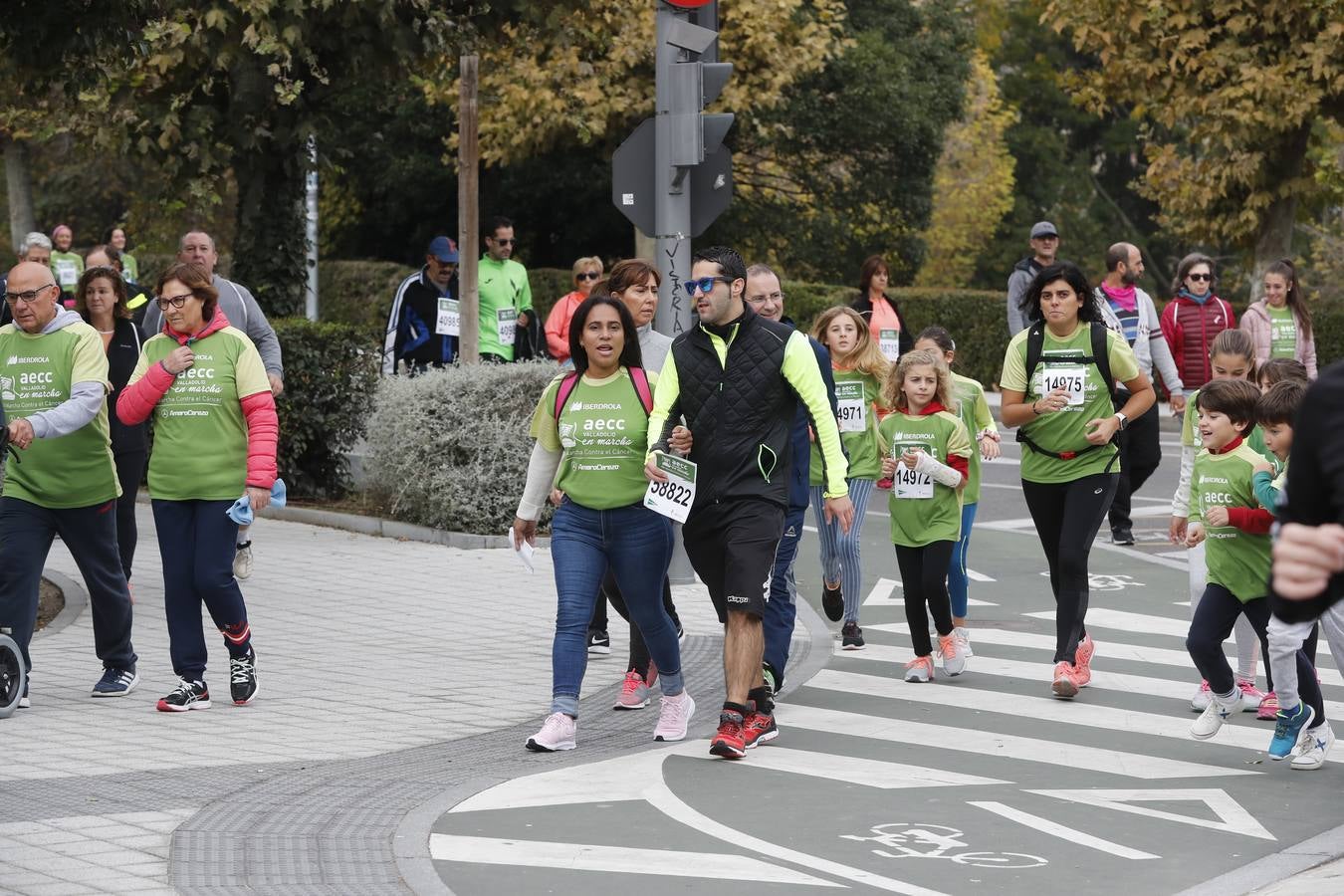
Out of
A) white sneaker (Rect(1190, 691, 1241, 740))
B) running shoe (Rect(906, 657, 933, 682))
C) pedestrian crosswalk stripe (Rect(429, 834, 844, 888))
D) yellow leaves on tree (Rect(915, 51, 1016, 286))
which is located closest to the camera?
pedestrian crosswalk stripe (Rect(429, 834, 844, 888))

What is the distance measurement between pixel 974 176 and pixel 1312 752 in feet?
143

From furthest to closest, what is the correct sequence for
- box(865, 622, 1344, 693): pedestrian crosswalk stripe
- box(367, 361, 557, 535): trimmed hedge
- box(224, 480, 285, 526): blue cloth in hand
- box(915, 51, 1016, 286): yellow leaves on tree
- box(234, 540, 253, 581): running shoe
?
box(915, 51, 1016, 286): yellow leaves on tree
box(367, 361, 557, 535): trimmed hedge
box(234, 540, 253, 581): running shoe
box(865, 622, 1344, 693): pedestrian crosswalk stripe
box(224, 480, 285, 526): blue cloth in hand

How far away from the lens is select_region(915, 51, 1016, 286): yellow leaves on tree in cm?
4859

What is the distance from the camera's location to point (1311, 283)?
1389 inches

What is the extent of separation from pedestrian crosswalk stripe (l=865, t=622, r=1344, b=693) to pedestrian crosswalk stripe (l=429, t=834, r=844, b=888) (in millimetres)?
4051

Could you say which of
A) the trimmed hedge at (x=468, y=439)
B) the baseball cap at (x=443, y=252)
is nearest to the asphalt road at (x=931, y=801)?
the trimmed hedge at (x=468, y=439)

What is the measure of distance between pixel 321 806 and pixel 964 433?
374 centimetres

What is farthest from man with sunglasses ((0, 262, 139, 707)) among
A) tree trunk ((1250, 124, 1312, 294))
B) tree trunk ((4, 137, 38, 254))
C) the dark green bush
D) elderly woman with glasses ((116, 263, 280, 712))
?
tree trunk ((4, 137, 38, 254))

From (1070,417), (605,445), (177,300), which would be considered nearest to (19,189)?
(177,300)

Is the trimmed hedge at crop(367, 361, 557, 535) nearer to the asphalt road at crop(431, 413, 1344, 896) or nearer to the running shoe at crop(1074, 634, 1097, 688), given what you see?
the asphalt road at crop(431, 413, 1344, 896)

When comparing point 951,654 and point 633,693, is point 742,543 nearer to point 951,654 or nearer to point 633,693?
point 633,693

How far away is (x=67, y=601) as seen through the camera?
37.4 ft

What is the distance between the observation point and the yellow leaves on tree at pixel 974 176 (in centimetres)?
4859

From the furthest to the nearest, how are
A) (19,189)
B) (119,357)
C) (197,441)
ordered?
(19,189)
(119,357)
(197,441)
